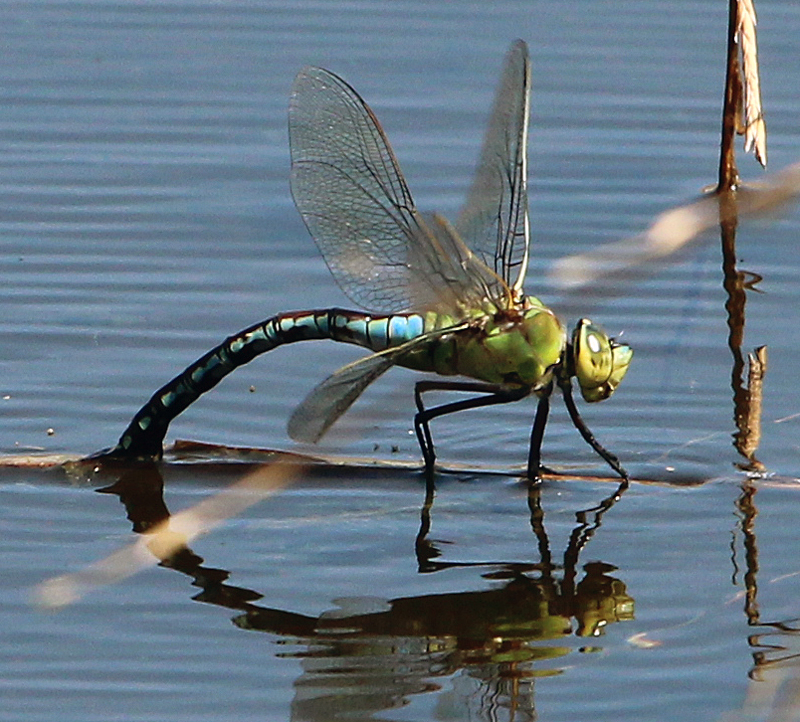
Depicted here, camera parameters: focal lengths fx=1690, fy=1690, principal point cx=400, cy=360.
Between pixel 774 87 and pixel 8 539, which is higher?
pixel 774 87

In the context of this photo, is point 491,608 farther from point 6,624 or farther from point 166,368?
point 166,368

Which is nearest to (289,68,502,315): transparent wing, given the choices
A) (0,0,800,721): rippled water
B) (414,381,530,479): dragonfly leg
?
(414,381,530,479): dragonfly leg

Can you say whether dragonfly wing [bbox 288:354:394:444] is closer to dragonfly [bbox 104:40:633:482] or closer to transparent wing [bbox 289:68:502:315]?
dragonfly [bbox 104:40:633:482]

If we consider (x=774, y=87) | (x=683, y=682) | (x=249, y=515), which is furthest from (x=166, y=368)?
(x=774, y=87)

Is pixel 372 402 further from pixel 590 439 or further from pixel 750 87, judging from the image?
pixel 750 87

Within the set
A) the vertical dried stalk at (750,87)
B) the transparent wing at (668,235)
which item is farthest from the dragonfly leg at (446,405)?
the vertical dried stalk at (750,87)

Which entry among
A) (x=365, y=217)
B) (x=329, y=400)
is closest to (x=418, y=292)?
(x=365, y=217)

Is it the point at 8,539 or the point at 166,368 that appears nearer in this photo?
the point at 8,539
